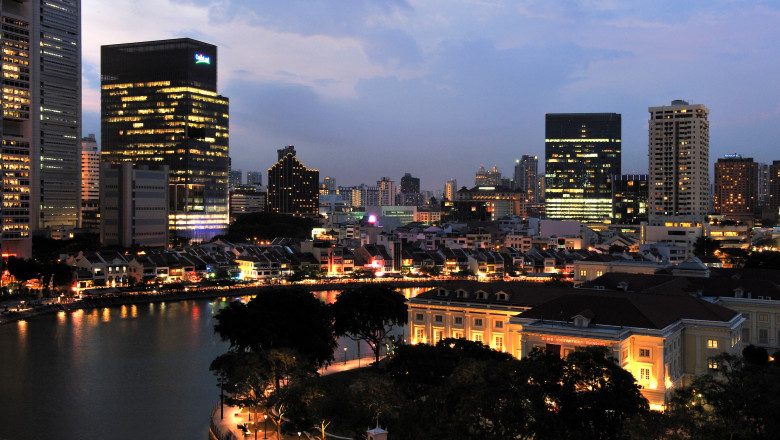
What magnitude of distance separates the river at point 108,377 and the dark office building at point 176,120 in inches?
1394

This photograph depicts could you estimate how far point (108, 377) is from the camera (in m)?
20.2

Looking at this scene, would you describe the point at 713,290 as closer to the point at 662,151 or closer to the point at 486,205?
the point at 662,151

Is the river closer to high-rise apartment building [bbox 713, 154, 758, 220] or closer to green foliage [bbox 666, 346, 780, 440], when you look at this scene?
green foliage [bbox 666, 346, 780, 440]

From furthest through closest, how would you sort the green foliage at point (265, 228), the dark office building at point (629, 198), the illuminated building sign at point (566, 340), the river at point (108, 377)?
the dark office building at point (629, 198)
the green foliage at point (265, 228)
the river at point (108, 377)
the illuminated building sign at point (566, 340)

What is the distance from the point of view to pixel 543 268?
52.9 meters

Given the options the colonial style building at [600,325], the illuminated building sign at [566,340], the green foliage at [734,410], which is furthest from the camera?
the colonial style building at [600,325]

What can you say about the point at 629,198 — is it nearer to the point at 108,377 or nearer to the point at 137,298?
the point at 137,298

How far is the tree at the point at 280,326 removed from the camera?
60.1 ft

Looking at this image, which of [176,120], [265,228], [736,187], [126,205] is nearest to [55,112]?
[176,120]

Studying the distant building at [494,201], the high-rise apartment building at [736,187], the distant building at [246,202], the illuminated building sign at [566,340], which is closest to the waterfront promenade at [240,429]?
the illuminated building sign at [566,340]

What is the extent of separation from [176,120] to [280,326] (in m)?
52.4

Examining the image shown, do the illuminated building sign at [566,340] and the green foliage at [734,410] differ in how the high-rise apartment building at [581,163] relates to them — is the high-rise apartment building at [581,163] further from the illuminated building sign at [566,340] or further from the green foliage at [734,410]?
the green foliage at [734,410]

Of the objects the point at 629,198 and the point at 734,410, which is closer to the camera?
the point at 734,410

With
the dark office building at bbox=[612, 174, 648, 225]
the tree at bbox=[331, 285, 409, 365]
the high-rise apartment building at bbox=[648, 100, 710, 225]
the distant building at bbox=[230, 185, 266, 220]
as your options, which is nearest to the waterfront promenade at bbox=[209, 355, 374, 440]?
the tree at bbox=[331, 285, 409, 365]
